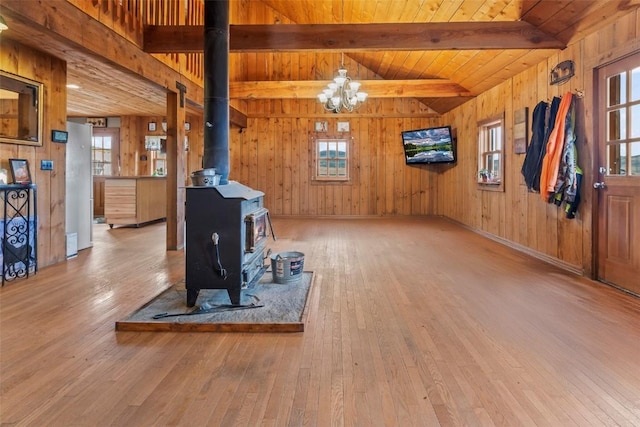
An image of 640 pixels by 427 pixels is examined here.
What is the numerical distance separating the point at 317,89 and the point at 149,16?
3621mm

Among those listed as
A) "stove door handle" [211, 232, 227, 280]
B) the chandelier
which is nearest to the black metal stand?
"stove door handle" [211, 232, 227, 280]

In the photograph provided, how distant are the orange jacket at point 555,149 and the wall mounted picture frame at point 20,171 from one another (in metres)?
5.37

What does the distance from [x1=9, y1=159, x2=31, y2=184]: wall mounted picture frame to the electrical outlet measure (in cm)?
19

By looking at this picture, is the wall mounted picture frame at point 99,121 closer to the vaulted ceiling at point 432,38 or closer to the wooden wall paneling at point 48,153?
the vaulted ceiling at point 432,38

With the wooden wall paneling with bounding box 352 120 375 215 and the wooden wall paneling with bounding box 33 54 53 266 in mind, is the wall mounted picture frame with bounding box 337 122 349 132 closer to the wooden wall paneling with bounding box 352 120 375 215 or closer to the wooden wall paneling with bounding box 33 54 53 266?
A: the wooden wall paneling with bounding box 352 120 375 215

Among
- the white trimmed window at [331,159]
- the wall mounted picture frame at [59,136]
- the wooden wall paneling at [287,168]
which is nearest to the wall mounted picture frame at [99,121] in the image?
the wooden wall paneling at [287,168]

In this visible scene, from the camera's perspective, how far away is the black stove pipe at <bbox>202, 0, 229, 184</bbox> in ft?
10.3

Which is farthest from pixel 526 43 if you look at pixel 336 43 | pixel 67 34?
pixel 67 34

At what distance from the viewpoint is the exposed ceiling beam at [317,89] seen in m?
7.19

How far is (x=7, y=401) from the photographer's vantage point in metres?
1.73

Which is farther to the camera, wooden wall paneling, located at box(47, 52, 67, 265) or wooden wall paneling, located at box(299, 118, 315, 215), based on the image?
wooden wall paneling, located at box(299, 118, 315, 215)

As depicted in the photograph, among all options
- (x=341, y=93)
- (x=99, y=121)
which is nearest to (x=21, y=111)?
(x=341, y=93)

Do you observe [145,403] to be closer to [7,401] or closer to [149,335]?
[7,401]

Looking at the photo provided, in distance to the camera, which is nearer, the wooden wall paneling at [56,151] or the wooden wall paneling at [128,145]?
the wooden wall paneling at [56,151]
